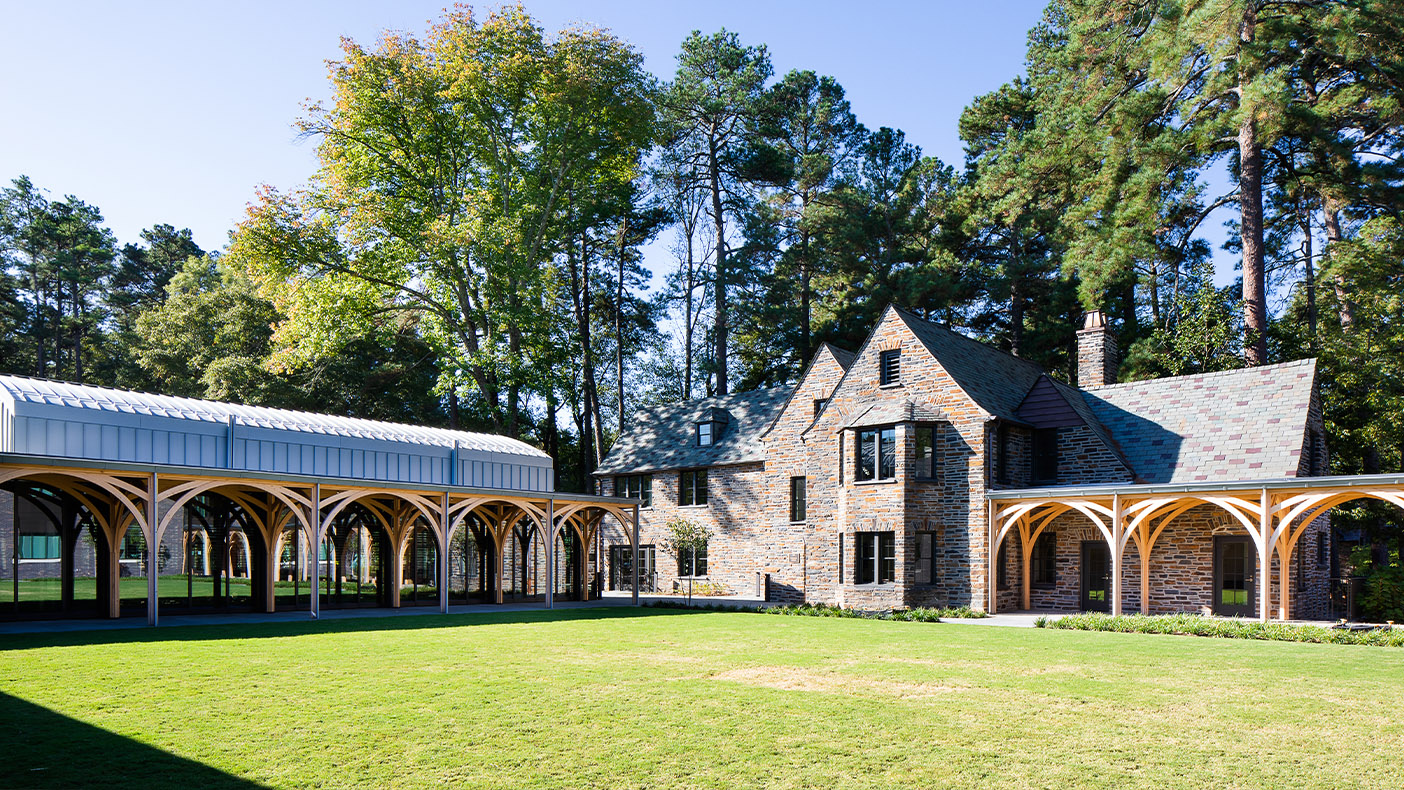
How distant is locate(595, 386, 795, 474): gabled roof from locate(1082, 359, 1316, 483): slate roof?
11173 mm

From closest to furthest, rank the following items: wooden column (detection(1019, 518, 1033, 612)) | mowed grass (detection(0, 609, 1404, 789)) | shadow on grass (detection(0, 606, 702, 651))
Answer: mowed grass (detection(0, 609, 1404, 789)), shadow on grass (detection(0, 606, 702, 651)), wooden column (detection(1019, 518, 1033, 612))

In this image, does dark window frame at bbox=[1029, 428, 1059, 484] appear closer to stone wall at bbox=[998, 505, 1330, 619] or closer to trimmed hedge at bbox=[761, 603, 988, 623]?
stone wall at bbox=[998, 505, 1330, 619]

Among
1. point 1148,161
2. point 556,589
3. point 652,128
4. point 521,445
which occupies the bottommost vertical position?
point 556,589

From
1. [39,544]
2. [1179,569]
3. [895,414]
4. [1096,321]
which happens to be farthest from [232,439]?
[1096,321]

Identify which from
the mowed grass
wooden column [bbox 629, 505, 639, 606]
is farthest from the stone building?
the mowed grass

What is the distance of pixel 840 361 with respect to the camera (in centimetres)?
2933

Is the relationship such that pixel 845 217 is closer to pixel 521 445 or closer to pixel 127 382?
pixel 521 445

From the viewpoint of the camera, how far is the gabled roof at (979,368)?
81.1ft

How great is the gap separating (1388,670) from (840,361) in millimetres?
18385

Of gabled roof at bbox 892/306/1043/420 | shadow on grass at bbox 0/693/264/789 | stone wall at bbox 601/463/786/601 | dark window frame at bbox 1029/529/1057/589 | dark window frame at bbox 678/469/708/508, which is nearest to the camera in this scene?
shadow on grass at bbox 0/693/264/789

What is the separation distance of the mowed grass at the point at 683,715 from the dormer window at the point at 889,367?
12.2 metres

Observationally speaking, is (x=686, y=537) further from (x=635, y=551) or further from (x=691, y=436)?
(x=691, y=436)

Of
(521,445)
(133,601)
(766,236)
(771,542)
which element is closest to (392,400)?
(521,445)

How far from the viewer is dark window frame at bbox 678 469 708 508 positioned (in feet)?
108
